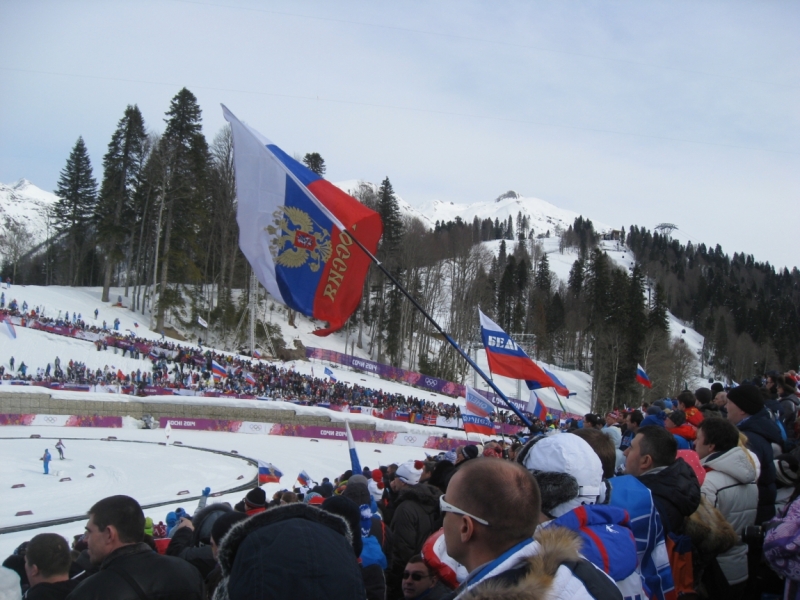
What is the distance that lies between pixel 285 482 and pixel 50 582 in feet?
49.5

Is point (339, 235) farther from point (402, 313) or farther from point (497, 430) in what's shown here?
point (402, 313)

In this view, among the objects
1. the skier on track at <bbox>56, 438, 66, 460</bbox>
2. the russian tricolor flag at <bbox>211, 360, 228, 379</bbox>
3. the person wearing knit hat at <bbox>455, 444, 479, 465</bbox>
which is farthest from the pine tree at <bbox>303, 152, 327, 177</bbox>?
the person wearing knit hat at <bbox>455, 444, 479, 465</bbox>

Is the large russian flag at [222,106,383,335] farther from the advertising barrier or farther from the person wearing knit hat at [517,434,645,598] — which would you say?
the advertising barrier

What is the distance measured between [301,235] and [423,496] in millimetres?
3722

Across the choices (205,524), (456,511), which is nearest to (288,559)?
(456,511)

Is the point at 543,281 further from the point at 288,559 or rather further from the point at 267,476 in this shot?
the point at 288,559

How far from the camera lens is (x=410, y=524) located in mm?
4609

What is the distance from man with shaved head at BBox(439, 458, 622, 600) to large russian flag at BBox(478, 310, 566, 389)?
7.37m

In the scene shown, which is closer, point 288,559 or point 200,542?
point 288,559

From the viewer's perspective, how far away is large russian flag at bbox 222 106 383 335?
7266 millimetres

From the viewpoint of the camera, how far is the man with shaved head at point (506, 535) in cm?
173

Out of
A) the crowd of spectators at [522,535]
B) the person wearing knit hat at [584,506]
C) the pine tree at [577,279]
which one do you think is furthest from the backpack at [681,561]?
the pine tree at [577,279]

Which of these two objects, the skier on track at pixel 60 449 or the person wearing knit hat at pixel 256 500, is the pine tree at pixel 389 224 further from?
the person wearing knit hat at pixel 256 500

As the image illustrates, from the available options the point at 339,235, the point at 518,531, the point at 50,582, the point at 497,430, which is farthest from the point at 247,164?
the point at 497,430
